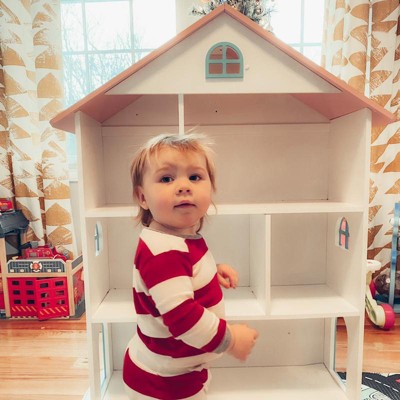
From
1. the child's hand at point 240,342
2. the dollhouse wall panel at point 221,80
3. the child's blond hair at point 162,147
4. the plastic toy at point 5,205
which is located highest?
the dollhouse wall panel at point 221,80

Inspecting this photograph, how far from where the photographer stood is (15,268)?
1.85 meters

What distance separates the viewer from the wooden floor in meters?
1.28

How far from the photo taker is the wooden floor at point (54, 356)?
1.28m

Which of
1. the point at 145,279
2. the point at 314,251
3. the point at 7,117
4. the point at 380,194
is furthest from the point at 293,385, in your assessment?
the point at 7,117

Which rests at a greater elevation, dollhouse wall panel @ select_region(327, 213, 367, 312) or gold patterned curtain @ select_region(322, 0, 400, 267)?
gold patterned curtain @ select_region(322, 0, 400, 267)

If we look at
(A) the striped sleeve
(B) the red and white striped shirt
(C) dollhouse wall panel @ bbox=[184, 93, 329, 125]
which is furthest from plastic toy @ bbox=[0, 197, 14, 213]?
(A) the striped sleeve

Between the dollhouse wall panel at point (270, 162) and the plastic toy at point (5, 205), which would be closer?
the dollhouse wall panel at point (270, 162)

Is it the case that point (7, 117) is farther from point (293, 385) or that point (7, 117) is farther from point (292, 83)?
point (293, 385)

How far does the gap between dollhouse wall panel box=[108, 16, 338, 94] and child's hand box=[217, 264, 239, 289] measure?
47 centimetres

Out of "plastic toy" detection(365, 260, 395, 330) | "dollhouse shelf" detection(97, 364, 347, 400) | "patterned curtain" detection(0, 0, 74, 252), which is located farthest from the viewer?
"patterned curtain" detection(0, 0, 74, 252)

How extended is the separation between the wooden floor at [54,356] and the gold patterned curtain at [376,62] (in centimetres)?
63

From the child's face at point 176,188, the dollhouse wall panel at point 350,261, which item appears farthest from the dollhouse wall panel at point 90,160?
the dollhouse wall panel at point 350,261

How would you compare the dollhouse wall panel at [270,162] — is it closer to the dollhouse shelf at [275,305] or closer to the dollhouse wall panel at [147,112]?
the dollhouse wall panel at [147,112]

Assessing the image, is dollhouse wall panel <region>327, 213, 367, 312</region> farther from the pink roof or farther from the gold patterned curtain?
the gold patterned curtain
